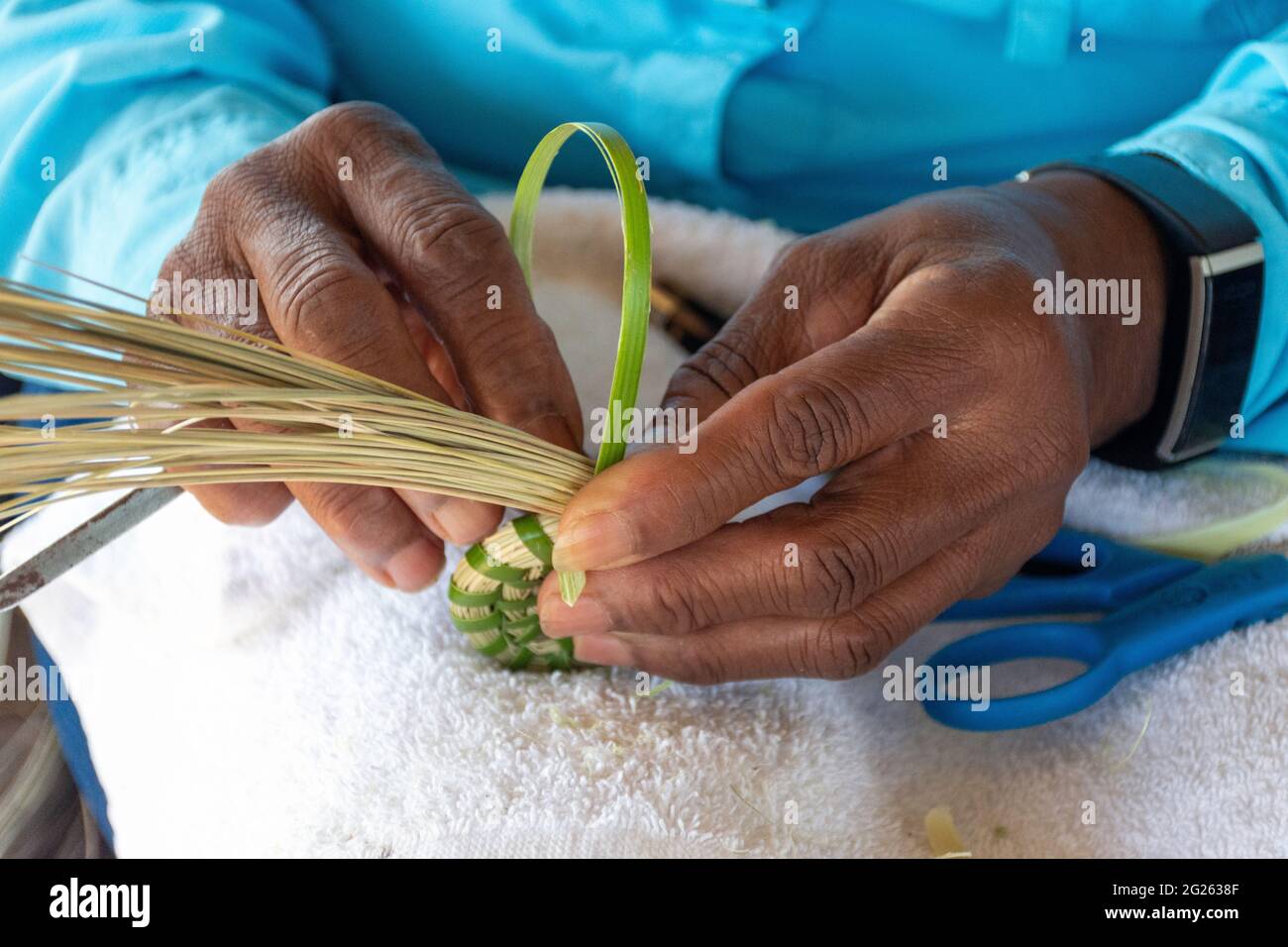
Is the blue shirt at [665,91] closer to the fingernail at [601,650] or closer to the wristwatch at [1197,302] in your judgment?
the wristwatch at [1197,302]

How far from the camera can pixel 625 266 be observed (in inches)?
18.8

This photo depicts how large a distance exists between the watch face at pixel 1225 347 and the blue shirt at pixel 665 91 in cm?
5

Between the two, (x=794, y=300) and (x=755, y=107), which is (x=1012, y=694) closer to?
(x=794, y=300)

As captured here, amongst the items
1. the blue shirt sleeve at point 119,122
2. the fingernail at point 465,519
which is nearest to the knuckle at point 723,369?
the fingernail at point 465,519

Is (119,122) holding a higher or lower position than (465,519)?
higher

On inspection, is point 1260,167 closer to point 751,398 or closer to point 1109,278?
point 1109,278

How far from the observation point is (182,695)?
0.57 m

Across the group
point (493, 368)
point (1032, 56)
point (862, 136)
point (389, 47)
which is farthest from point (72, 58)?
point (1032, 56)

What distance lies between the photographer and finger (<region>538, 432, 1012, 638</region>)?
0.48m

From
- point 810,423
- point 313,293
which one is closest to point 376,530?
point 313,293

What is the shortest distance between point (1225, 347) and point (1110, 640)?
0.18 m

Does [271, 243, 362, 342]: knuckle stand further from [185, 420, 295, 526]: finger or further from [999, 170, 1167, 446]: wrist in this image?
[999, 170, 1167, 446]: wrist

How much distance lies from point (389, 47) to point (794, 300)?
440mm

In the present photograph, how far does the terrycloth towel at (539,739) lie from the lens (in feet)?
1.55
